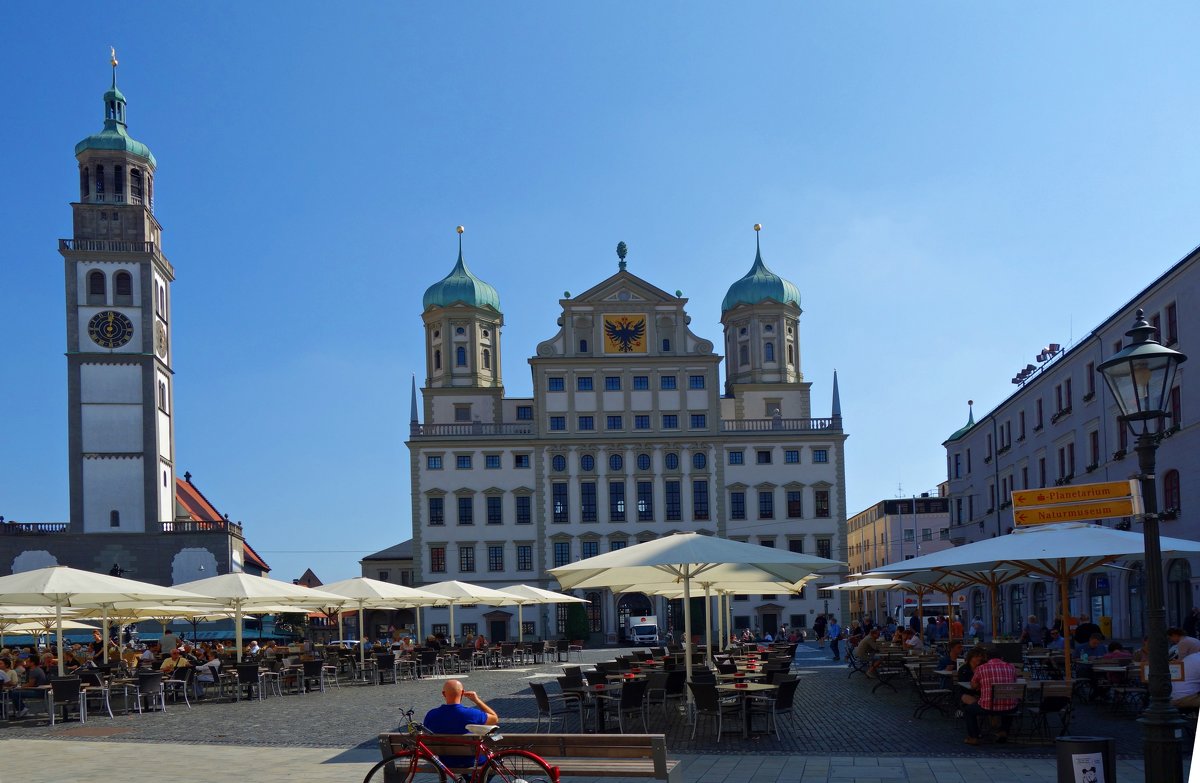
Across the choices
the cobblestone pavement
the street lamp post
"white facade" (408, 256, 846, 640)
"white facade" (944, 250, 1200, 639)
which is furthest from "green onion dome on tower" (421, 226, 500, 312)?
the street lamp post

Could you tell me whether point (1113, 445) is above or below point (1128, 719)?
above

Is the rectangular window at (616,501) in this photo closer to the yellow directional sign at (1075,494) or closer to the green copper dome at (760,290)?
the green copper dome at (760,290)

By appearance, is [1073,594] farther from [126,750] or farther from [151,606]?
[126,750]

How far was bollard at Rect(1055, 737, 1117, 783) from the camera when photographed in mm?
8977

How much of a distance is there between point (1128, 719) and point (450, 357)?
62.7 m

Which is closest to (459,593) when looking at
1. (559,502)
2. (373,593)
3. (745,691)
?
(373,593)

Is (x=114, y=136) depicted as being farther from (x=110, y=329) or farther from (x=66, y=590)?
(x=66, y=590)

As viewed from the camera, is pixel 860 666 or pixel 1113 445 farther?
pixel 1113 445

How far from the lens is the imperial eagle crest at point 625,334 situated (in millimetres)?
73000

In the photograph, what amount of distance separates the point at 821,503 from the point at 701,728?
5590 cm

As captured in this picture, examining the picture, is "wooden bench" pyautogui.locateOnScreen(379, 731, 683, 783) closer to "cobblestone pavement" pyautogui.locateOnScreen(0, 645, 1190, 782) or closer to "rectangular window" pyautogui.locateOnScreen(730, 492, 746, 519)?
"cobblestone pavement" pyautogui.locateOnScreen(0, 645, 1190, 782)

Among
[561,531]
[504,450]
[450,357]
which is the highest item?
[450,357]

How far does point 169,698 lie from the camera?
26750mm

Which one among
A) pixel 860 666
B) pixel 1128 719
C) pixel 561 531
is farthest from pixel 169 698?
pixel 561 531
